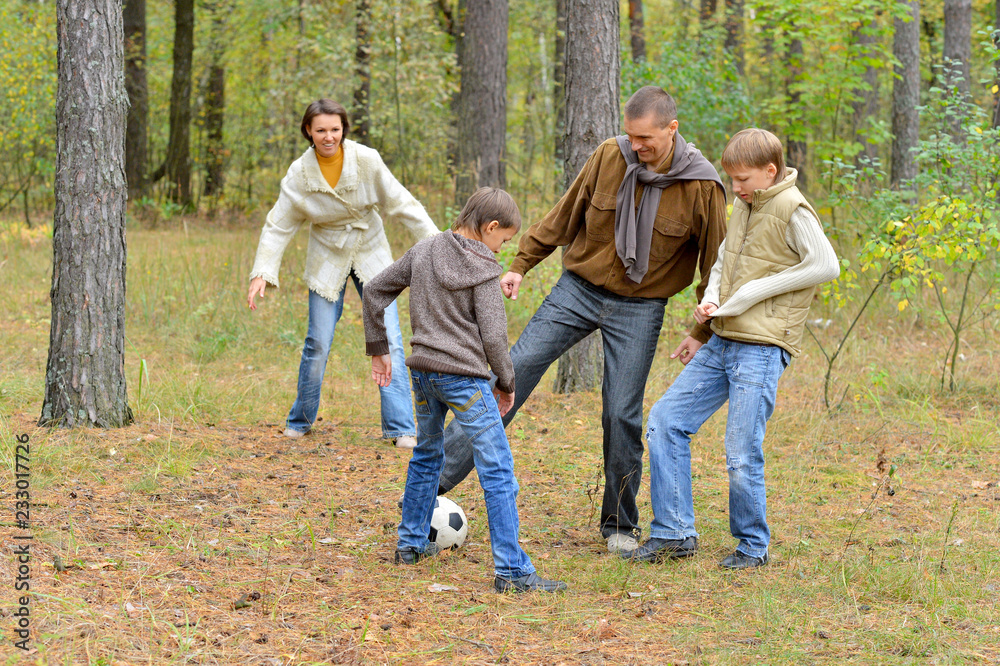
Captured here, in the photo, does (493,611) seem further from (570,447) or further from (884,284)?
Answer: (884,284)

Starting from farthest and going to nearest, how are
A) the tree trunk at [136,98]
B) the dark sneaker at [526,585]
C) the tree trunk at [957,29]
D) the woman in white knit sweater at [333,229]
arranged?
1. the tree trunk at [136,98]
2. the tree trunk at [957,29]
3. the woman in white knit sweater at [333,229]
4. the dark sneaker at [526,585]

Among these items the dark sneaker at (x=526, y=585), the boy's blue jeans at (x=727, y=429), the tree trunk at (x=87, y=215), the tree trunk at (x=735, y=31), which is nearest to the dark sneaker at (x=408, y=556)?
the dark sneaker at (x=526, y=585)

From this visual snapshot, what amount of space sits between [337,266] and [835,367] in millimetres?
4218

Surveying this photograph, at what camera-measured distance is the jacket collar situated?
5344mm

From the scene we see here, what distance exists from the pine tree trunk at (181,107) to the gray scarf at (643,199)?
12602 mm

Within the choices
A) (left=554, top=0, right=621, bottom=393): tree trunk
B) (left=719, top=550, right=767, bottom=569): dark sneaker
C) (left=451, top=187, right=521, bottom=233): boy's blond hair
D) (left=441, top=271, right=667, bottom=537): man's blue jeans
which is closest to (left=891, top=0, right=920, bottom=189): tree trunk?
(left=554, top=0, right=621, bottom=393): tree trunk

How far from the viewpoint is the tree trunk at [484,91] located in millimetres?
10852

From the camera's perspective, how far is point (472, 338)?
3359 millimetres

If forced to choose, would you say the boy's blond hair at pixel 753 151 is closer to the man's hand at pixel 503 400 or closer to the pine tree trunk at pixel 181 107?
the man's hand at pixel 503 400

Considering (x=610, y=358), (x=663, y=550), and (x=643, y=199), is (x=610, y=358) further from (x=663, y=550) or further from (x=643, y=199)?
(x=663, y=550)

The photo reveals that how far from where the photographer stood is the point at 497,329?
333cm

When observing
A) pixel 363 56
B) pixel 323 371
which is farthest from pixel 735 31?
pixel 323 371

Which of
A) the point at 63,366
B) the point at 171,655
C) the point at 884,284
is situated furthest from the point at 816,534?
the point at 884,284

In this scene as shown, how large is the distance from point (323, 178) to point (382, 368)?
2.08 metres
